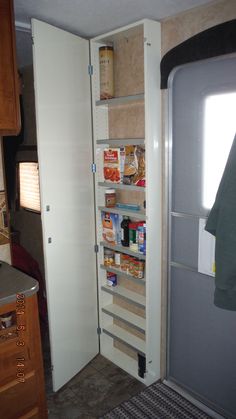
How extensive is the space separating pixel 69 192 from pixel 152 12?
1.14 meters

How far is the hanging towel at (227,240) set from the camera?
1414 mm

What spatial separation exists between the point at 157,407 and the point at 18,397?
908 mm

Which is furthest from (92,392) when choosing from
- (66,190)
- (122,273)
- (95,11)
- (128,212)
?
(95,11)

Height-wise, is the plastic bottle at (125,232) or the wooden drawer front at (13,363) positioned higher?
the plastic bottle at (125,232)

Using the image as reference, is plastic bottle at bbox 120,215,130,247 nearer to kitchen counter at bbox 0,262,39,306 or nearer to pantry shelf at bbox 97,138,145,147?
pantry shelf at bbox 97,138,145,147

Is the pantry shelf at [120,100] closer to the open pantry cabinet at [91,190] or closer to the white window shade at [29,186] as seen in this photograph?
the open pantry cabinet at [91,190]

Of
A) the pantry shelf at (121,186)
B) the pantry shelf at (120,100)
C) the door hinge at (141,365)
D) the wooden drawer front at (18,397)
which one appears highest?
the pantry shelf at (120,100)

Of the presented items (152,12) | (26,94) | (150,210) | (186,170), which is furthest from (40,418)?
(26,94)

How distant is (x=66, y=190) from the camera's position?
2150 mm

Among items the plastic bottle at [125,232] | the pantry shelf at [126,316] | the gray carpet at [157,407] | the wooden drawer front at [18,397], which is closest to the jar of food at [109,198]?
the plastic bottle at [125,232]

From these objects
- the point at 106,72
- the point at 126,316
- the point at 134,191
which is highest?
the point at 106,72

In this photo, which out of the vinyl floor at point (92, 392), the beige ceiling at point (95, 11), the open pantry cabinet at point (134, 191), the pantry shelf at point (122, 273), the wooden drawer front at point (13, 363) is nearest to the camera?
the wooden drawer front at point (13, 363)

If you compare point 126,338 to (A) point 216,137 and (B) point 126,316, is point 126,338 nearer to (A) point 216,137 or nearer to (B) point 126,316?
(B) point 126,316

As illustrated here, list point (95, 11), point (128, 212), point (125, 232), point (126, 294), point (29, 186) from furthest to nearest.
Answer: point (29, 186), point (126, 294), point (125, 232), point (128, 212), point (95, 11)
